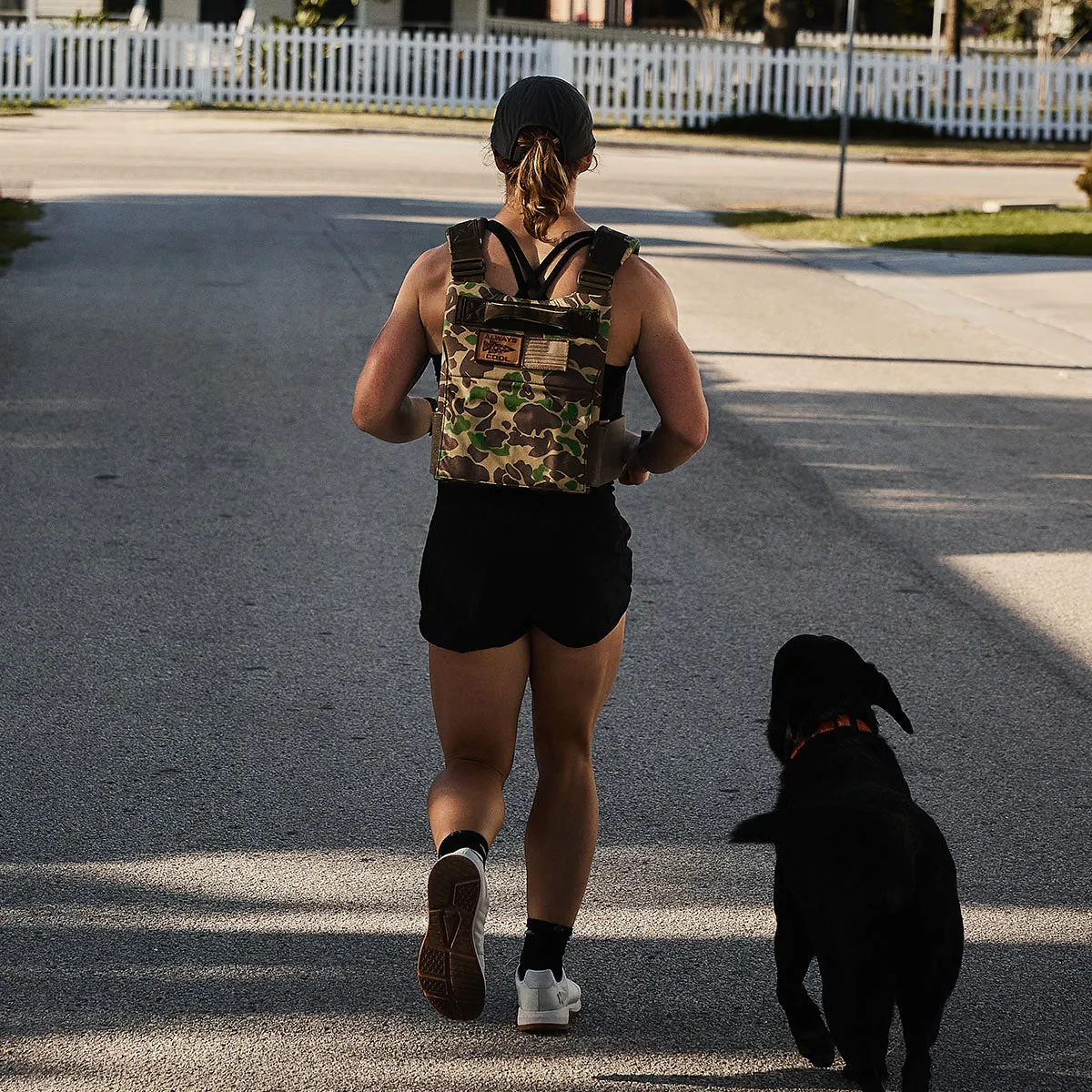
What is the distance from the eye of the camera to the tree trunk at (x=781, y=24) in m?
35.3

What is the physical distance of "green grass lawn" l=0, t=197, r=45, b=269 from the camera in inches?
603

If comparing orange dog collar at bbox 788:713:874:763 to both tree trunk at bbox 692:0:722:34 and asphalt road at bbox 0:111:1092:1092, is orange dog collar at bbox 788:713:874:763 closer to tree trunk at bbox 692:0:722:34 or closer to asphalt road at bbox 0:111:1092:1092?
asphalt road at bbox 0:111:1092:1092

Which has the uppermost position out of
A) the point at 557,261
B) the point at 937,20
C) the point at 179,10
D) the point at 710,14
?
the point at 937,20

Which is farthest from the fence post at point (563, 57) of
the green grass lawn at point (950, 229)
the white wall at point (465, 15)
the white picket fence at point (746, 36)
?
the green grass lawn at point (950, 229)

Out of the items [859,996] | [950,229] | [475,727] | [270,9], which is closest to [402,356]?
[475,727]

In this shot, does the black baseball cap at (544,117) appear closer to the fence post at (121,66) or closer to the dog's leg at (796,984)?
the dog's leg at (796,984)

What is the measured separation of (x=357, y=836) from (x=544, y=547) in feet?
4.96

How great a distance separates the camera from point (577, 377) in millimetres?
3043

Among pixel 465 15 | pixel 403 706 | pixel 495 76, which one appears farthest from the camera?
pixel 465 15

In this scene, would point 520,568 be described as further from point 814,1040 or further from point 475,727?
point 814,1040

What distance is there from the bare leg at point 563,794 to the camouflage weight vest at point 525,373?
0.40 m

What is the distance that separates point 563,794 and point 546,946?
315 mm

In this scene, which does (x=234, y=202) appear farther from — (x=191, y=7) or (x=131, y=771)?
(x=191, y=7)

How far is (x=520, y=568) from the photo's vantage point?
313 centimetres
